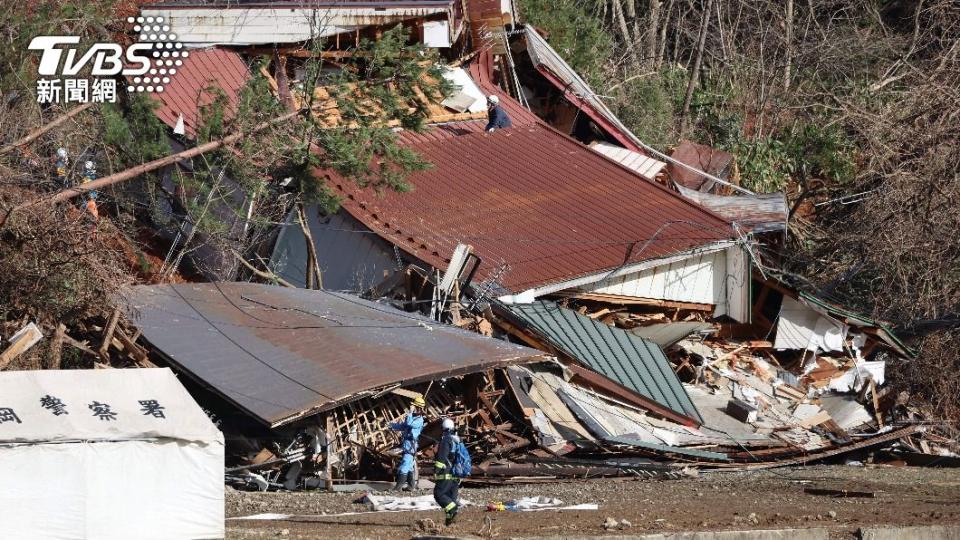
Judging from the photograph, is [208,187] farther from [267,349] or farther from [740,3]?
[740,3]

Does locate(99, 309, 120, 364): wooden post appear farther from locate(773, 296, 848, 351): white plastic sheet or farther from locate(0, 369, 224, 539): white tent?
locate(773, 296, 848, 351): white plastic sheet

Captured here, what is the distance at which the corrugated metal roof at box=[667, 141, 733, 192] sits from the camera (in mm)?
26781

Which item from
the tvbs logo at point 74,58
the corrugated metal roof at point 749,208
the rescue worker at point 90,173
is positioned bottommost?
the corrugated metal roof at point 749,208

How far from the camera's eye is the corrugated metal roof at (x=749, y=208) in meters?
22.9

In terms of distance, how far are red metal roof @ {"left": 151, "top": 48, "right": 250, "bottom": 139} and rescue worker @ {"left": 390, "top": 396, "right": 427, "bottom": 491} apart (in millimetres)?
8475

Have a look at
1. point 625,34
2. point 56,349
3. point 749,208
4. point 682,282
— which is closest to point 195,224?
point 56,349

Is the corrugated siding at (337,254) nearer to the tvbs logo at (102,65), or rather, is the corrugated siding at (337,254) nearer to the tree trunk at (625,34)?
the tvbs logo at (102,65)

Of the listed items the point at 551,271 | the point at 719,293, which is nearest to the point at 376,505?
the point at 551,271

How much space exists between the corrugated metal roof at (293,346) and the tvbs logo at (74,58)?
5803 mm

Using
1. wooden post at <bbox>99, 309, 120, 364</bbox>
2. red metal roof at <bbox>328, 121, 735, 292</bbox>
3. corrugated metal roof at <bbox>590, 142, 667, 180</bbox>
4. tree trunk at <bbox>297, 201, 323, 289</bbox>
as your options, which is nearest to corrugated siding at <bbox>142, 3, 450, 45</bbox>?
red metal roof at <bbox>328, 121, 735, 292</bbox>

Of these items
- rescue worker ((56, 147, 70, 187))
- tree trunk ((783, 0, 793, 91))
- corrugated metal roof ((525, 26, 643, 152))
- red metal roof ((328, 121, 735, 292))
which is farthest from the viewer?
tree trunk ((783, 0, 793, 91))

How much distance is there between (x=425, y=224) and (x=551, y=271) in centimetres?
215

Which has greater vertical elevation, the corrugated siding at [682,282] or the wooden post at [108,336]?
the wooden post at [108,336]

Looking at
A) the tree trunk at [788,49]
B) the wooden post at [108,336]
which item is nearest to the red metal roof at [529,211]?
the wooden post at [108,336]
